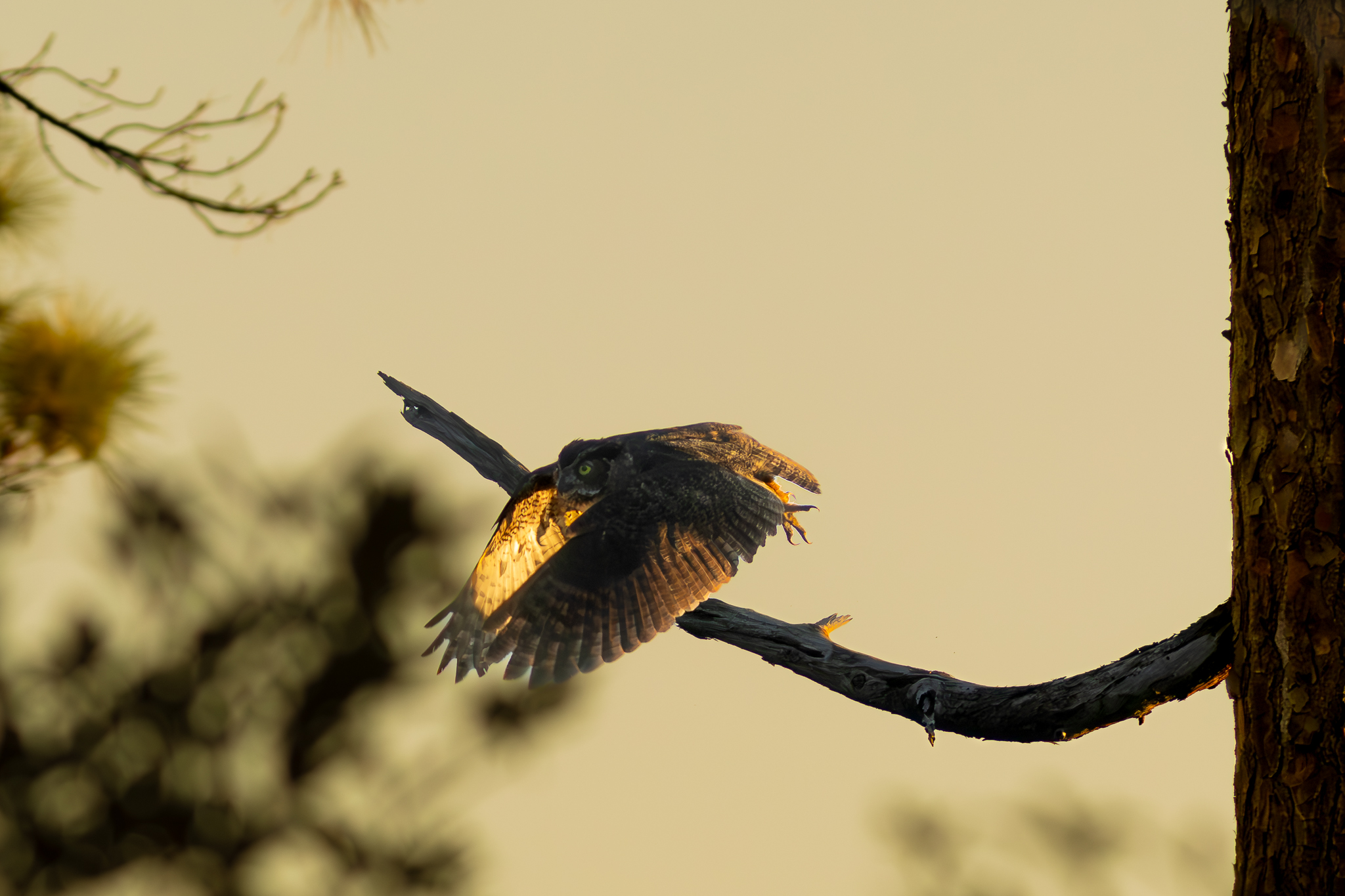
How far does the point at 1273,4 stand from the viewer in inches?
46.6

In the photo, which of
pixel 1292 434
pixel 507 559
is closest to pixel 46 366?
pixel 507 559

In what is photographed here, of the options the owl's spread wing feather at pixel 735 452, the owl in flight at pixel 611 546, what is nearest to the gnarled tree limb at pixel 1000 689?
the owl in flight at pixel 611 546

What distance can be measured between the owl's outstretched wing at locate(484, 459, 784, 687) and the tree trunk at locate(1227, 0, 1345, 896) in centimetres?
99

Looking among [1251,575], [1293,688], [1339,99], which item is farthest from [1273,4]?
[1293,688]

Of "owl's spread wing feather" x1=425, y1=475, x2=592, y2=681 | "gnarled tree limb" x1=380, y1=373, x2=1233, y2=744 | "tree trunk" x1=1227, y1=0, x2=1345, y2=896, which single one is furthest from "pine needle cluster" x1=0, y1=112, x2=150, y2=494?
"tree trunk" x1=1227, y1=0, x2=1345, y2=896

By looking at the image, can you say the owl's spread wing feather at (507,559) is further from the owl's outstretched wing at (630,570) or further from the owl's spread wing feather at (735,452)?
the owl's spread wing feather at (735,452)

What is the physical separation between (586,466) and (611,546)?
0.69 feet

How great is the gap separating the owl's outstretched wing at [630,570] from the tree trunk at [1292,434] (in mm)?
993

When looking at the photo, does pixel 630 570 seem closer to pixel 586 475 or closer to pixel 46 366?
pixel 586 475

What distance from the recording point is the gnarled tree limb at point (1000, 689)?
1.28 meters

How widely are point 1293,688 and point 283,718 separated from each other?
3.37 m

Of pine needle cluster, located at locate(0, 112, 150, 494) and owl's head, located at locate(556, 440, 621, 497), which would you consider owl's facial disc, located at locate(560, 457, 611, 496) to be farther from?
pine needle cluster, located at locate(0, 112, 150, 494)

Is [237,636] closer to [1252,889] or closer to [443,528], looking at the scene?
[443,528]

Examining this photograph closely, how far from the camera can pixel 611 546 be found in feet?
6.26
